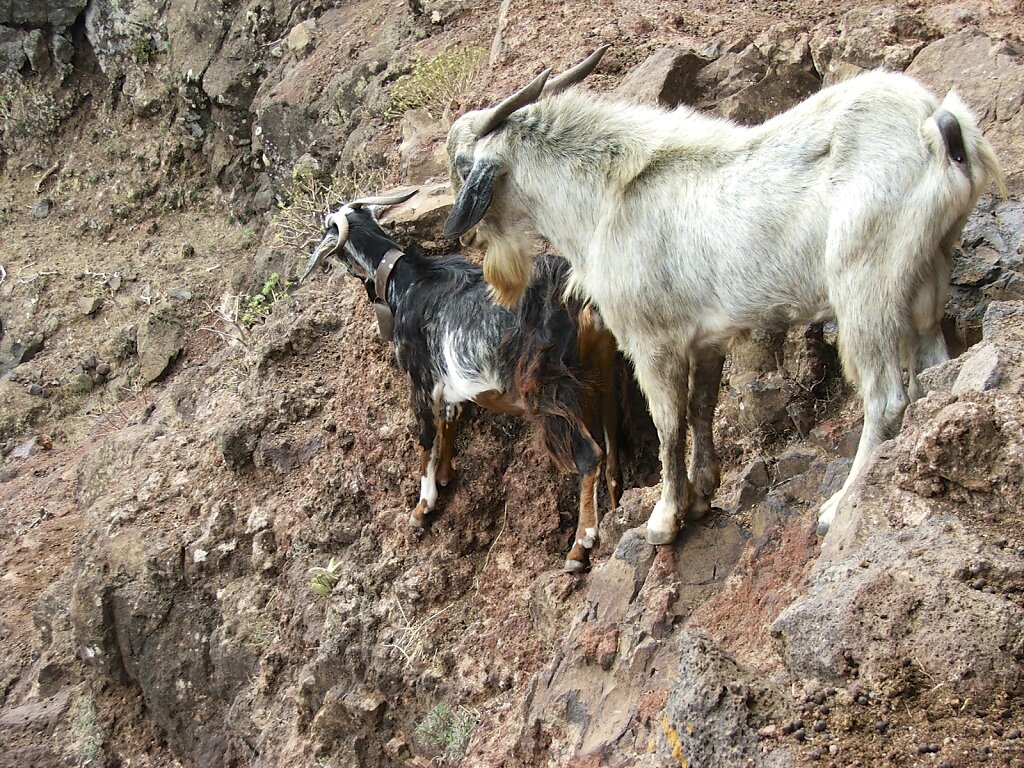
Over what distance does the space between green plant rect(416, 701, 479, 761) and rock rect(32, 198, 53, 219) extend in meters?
12.1

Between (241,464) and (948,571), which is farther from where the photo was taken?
(241,464)

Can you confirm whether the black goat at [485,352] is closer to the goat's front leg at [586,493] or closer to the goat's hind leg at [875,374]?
the goat's front leg at [586,493]

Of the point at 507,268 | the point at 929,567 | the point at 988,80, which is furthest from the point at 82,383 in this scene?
the point at 929,567

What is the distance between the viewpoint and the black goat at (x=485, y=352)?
16.7 feet

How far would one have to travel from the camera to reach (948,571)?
2549 millimetres

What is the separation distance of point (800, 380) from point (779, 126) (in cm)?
159

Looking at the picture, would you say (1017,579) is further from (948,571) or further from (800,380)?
(800,380)

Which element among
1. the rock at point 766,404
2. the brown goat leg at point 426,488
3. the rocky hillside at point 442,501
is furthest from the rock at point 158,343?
the rock at point 766,404

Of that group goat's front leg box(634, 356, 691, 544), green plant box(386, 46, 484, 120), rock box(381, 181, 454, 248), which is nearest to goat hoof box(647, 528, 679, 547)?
goat's front leg box(634, 356, 691, 544)

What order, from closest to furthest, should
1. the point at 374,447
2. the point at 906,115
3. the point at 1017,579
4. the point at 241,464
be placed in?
1. the point at 1017,579
2. the point at 906,115
3. the point at 374,447
4. the point at 241,464

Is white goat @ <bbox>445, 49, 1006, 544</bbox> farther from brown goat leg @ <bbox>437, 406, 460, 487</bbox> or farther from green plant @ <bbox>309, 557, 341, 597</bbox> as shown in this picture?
green plant @ <bbox>309, 557, 341, 597</bbox>

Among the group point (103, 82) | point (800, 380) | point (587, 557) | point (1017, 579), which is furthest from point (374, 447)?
point (103, 82)

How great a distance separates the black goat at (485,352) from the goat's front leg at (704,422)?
0.93m

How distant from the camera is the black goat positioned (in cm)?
510
